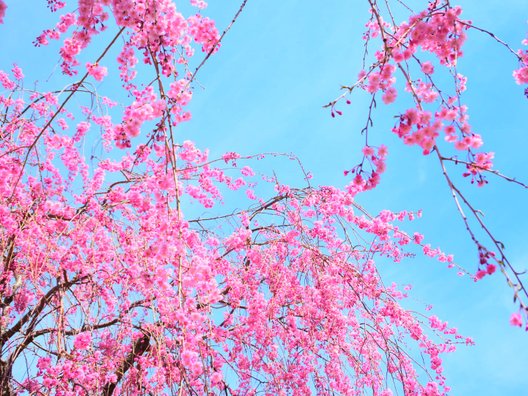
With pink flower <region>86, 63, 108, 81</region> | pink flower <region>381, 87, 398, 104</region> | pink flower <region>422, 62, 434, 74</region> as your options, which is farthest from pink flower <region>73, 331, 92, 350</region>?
pink flower <region>422, 62, 434, 74</region>

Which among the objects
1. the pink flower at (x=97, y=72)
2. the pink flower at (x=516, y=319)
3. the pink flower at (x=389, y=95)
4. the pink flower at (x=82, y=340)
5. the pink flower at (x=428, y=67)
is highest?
the pink flower at (x=97, y=72)

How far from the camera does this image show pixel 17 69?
677cm

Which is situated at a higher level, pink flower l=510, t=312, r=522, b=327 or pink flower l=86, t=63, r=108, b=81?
pink flower l=86, t=63, r=108, b=81

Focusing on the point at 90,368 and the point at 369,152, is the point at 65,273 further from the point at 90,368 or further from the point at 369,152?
the point at 369,152

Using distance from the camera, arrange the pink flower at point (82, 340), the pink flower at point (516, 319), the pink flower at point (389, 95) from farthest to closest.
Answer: the pink flower at point (82, 340) < the pink flower at point (389, 95) < the pink flower at point (516, 319)

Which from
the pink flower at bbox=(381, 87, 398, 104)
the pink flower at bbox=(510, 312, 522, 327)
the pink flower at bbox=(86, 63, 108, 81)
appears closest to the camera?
the pink flower at bbox=(510, 312, 522, 327)

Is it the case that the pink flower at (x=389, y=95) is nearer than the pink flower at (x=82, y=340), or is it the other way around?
the pink flower at (x=389, y=95)

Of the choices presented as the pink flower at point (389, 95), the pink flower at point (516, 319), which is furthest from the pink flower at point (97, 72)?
the pink flower at point (516, 319)

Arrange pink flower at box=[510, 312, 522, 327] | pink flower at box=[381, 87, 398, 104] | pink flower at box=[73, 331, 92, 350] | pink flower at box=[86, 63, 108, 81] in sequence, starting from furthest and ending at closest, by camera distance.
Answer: pink flower at box=[73, 331, 92, 350] → pink flower at box=[86, 63, 108, 81] → pink flower at box=[381, 87, 398, 104] → pink flower at box=[510, 312, 522, 327]

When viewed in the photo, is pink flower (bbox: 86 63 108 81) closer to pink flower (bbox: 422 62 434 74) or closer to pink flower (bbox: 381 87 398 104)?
pink flower (bbox: 381 87 398 104)

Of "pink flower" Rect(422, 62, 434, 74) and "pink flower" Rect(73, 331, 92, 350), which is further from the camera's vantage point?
"pink flower" Rect(73, 331, 92, 350)

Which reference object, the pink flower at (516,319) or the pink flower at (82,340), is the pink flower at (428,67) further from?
the pink flower at (82,340)

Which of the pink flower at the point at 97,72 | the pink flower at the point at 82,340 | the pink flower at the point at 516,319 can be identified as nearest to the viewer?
the pink flower at the point at 516,319

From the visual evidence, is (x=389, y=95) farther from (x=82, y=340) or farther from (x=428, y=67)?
(x=82, y=340)
